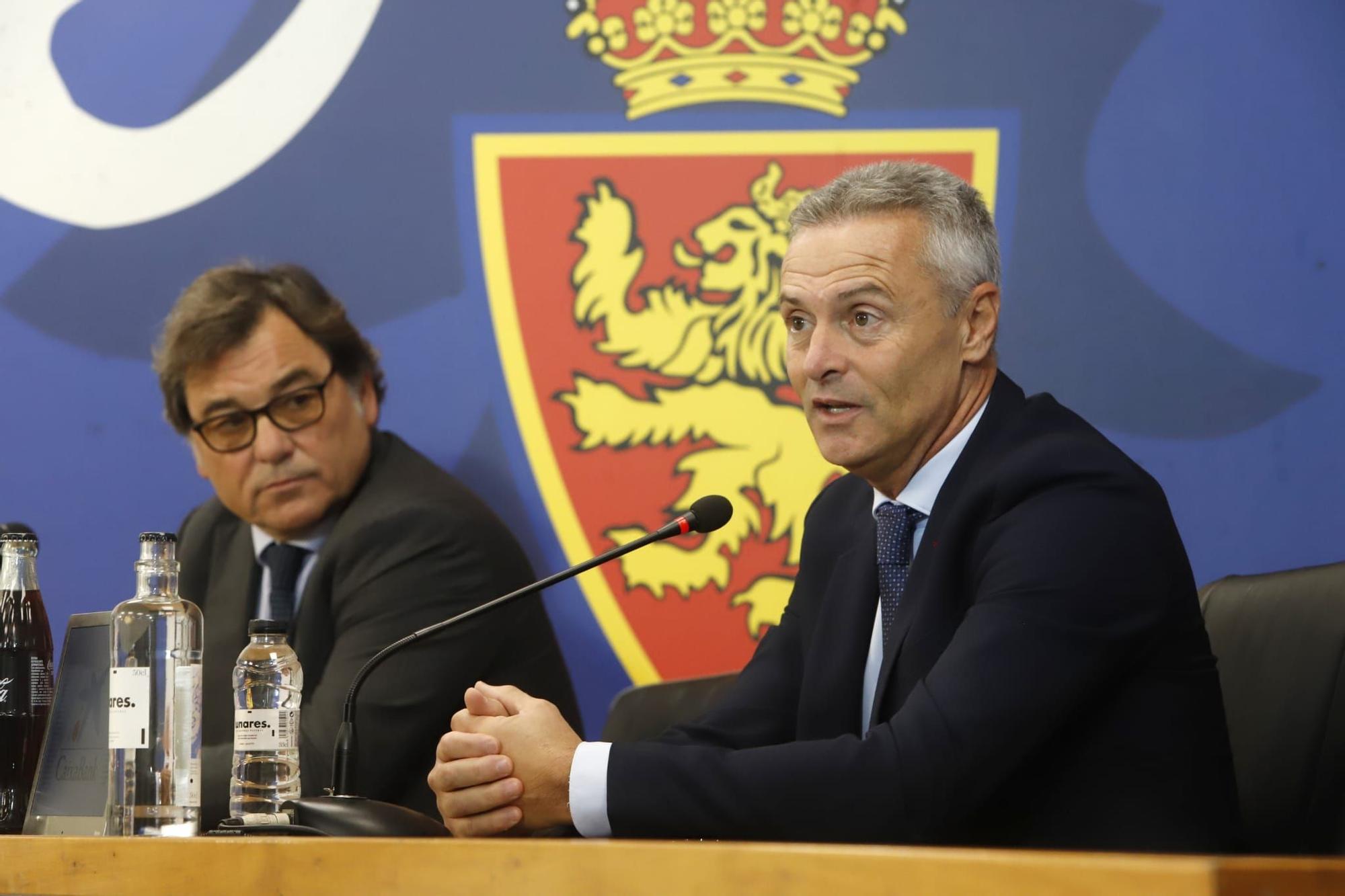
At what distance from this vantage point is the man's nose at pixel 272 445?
3008mm

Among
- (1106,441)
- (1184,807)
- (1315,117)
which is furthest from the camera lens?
(1315,117)

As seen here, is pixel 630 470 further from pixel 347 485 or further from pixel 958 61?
pixel 958 61

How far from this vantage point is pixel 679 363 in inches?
114

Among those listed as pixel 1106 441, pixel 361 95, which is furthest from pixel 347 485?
pixel 1106 441

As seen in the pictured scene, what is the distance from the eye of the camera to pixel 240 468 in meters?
3.03

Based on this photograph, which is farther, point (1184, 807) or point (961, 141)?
point (961, 141)

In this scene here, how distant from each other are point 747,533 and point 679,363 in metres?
0.37

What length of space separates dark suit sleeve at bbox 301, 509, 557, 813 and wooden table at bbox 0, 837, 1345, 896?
1216mm

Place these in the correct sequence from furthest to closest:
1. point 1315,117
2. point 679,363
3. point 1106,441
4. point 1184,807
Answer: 1. point 679,363
2. point 1315,117
3. point 1106,441
4. point 1184,807

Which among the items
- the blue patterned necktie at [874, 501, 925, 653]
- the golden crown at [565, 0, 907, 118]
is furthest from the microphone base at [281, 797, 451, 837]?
the golden crown at [565, 0, 907, 118]

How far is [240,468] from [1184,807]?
2080mm

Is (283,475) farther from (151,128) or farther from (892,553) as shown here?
(892,553)

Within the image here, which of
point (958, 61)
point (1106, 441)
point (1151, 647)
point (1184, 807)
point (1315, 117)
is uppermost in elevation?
point (958, 61)

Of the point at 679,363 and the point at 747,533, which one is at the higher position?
→ the point at 679,363
